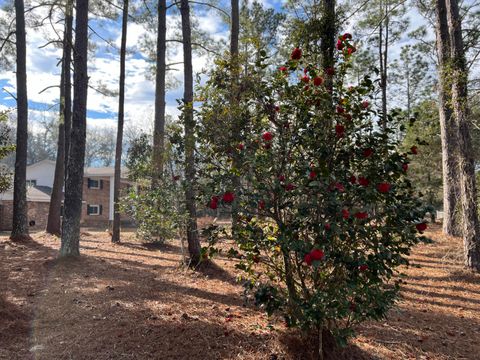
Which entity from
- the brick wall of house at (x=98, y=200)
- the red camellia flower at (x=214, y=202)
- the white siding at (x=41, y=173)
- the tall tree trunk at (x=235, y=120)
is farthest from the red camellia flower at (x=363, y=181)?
the white siding at (x=41, y=173)

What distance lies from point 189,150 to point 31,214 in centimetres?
2308

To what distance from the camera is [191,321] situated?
4.32 metres

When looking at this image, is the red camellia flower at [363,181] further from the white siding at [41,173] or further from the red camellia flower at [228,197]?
the white siding at [41,173]

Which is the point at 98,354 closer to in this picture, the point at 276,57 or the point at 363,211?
the point at 363,211

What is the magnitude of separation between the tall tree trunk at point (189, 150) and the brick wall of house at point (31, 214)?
18.1 metres

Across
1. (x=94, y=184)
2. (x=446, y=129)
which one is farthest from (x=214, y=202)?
(x=94, y=184)

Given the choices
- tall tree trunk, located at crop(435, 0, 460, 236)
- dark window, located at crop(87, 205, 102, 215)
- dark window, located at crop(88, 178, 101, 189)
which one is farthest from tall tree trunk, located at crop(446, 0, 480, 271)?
dark window, located at crop(88, 178, 101, 189)

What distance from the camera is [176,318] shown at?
14.6 ft

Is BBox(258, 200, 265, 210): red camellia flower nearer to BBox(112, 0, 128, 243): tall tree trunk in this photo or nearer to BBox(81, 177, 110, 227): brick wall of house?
BBox(112, 0, 128, 243): tall tree trunk

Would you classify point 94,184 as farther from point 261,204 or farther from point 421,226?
point 421,226

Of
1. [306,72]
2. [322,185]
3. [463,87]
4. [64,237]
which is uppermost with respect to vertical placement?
[463,87]

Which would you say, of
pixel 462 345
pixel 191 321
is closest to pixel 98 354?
pixel 191 321

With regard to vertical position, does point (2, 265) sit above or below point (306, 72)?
below

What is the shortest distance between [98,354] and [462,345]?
4064mm
